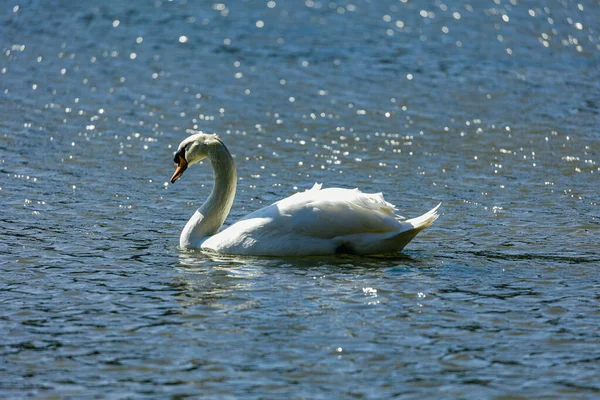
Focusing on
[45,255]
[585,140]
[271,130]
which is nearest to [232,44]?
[271,130]

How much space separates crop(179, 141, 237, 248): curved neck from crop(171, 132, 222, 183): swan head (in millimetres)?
50

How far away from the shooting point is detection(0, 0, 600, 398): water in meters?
7.86

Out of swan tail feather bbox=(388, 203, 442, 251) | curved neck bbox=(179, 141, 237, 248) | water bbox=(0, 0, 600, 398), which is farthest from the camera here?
curved neck bbox=(179, 141, 237, 248)

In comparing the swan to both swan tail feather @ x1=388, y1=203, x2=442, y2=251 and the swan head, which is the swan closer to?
swan tail feather @ x1=388, y1=203, x2=442, y2=251

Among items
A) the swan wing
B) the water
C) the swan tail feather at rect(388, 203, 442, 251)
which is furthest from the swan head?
the swan tail feather at rect(388, 203, 442, 251)

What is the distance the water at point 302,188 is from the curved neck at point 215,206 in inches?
8.6

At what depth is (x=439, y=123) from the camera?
1767 centimetres

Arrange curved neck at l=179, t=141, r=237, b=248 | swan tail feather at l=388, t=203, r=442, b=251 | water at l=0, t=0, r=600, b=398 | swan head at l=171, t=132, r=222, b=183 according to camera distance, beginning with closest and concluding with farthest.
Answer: water at l=0, t=0, r=600, b=398
swan tail feather at l=388, t=203, r=442, b=251
curved neck at l=179, t=141, r=237, b=248
swan head at l=171, t=132, r=222, b=183

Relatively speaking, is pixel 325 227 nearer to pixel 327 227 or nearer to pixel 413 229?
pixel 327 227

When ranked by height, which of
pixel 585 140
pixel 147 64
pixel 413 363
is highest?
pixel 147 64

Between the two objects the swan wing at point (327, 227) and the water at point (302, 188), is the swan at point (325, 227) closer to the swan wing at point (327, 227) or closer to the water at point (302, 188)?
the swan wing at point (327, 227)

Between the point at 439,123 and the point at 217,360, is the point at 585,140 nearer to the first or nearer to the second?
the point at 439,123

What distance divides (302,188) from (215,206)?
8.18 ft

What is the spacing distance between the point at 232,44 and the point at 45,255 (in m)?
13.9
